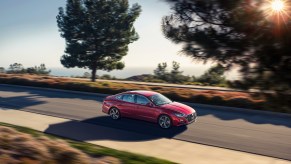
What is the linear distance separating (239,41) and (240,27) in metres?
0.36

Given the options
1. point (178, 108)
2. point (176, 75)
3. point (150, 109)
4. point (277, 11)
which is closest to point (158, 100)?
point (150, 109)

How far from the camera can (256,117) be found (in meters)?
17.3

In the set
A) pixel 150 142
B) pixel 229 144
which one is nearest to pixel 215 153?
pixel 229 144

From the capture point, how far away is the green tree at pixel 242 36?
6867 millimetres

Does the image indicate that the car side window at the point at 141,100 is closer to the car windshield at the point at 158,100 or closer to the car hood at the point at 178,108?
the car windshield at the point at 158,100

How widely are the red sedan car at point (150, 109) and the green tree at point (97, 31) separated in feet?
66.3

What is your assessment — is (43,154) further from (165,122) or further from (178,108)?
(178,108)

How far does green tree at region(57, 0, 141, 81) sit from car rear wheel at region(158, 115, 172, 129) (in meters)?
22.1

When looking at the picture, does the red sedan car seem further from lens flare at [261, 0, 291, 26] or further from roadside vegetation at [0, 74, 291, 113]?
lens flare at [261, 0, 291, 26]

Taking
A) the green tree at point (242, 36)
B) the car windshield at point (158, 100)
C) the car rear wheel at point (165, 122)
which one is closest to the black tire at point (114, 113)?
the car windshield at point (158, 100)

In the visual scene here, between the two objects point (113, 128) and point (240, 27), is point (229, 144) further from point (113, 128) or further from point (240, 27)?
point (240, 27)

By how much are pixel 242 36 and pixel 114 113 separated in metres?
9.82

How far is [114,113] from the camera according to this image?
53.4 ft

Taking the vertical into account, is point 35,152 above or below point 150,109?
below
